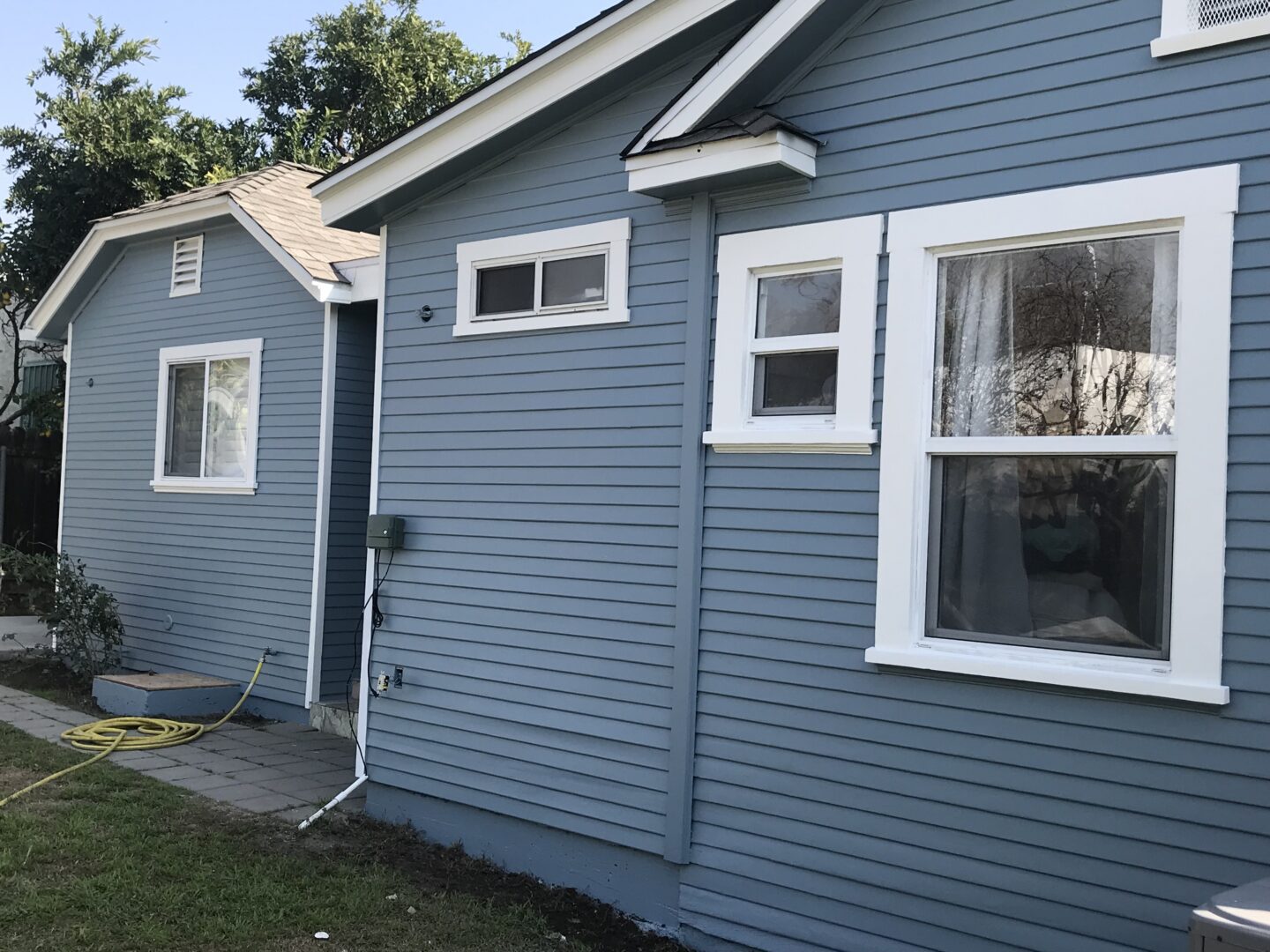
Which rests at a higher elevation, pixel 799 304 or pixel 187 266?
pixel 187 266

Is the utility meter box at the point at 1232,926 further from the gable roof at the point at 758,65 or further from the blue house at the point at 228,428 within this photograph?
the blue house at the point at 228,428

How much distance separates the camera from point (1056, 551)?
13.0ft

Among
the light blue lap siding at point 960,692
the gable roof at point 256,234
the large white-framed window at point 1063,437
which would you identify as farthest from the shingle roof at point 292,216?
the large white-framed window at point 1063,437

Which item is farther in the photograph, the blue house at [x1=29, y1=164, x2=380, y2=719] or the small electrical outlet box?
the blue house at [x1=29, y1=164, x2=380, y2=719]

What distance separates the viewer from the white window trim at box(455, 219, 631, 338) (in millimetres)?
5297

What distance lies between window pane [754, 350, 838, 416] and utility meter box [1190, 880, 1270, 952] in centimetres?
230

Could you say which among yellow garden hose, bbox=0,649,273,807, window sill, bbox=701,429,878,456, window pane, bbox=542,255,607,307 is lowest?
yellow garden hose, bbox=0,649,273,807

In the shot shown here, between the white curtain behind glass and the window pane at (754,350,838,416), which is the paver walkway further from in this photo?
the white curtain behind glass

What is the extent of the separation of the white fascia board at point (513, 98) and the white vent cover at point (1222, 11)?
1.87 metres

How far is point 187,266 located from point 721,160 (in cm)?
691

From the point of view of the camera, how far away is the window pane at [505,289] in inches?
229

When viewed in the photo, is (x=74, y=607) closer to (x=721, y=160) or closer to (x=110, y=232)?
(x=110, y=232)

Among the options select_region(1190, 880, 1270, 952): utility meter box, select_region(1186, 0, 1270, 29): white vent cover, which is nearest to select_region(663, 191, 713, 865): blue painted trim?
select_region(1186, 0, 1270, 29): white vent cover

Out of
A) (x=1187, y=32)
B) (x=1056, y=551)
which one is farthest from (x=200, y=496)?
(x=1187, y=32)
